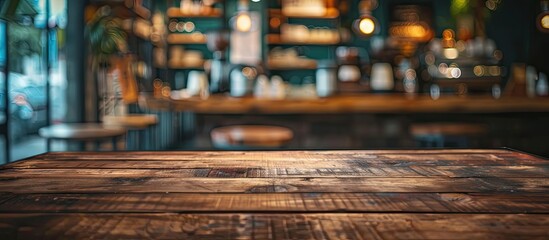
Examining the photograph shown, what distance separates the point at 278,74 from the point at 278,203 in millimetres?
7568

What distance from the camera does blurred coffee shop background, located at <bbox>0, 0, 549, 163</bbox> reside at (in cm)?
393

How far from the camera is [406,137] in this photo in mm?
4242

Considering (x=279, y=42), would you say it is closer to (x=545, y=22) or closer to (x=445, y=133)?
(x=545, y=22)

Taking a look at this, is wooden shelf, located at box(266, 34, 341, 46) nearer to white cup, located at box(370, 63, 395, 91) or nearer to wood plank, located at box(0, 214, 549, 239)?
white cup, located at box(370, 63, 395, 91)

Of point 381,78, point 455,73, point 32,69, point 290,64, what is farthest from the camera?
point 290,64

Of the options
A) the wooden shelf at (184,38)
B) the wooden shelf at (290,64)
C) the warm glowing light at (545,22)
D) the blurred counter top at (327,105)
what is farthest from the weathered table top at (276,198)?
the wooden shelf at (184,38)

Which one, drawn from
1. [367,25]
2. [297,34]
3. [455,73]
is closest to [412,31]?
[297,34]

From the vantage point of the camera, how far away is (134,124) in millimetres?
4750

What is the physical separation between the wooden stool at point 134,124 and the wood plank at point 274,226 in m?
3.83

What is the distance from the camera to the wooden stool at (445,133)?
390 centimetres

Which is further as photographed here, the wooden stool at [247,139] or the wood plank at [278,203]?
the wooden stool at [247,139]

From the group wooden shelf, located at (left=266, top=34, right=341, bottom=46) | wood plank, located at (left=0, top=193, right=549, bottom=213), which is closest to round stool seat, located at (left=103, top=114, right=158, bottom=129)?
wooden shelf, located at (left=266, top=34, right=341, bottom=46)

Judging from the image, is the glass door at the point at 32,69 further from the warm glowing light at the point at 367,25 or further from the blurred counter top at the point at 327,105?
the warm glowing light at the point at 367,25

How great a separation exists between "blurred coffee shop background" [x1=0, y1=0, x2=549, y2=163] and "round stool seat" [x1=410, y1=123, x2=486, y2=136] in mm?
12
